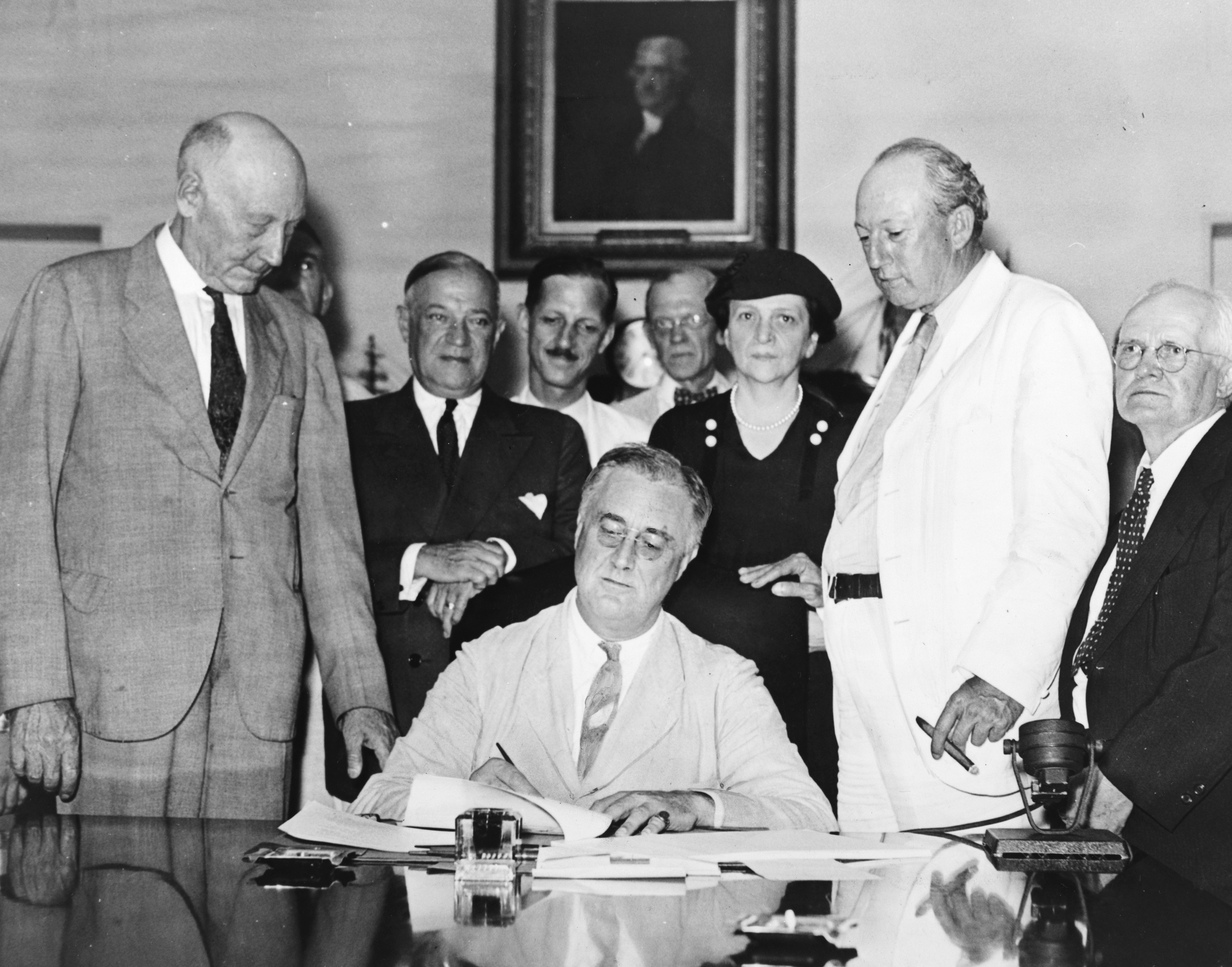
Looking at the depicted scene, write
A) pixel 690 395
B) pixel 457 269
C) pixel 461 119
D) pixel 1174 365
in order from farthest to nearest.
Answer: pixel 461 119 → pixel 690 395 → pixel 457 269 → pixel 1174 365

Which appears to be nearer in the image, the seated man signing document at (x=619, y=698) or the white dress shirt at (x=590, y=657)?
the seated man signing document at (x=619, y=698)

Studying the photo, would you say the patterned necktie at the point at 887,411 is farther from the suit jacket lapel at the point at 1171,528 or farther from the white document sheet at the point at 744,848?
the white document sheet at the point at 744,848

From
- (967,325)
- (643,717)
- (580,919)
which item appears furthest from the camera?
(967,325)

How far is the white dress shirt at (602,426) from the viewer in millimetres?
4438

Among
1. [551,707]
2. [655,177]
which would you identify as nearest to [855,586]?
[551,707]

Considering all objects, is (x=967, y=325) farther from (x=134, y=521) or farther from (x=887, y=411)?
(x=134, y=521)

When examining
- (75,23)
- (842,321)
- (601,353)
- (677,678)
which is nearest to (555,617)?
(677,678)

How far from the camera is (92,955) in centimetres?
160

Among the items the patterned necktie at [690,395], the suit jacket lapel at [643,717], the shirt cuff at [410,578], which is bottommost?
the suit jacket lapel at [643,717]

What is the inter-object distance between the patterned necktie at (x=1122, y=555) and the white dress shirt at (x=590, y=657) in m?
0.84

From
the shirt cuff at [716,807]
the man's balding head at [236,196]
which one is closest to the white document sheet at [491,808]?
the shirt cuff at [716,807]

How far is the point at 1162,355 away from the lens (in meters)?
3.12

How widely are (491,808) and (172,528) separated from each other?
1123 mm

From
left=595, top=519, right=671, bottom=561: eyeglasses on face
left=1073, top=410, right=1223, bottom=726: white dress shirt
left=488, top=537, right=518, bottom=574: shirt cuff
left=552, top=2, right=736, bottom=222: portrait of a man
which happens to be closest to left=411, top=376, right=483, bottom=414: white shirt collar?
left=488, top=537, right=518, bottom=574: shirt cuff
